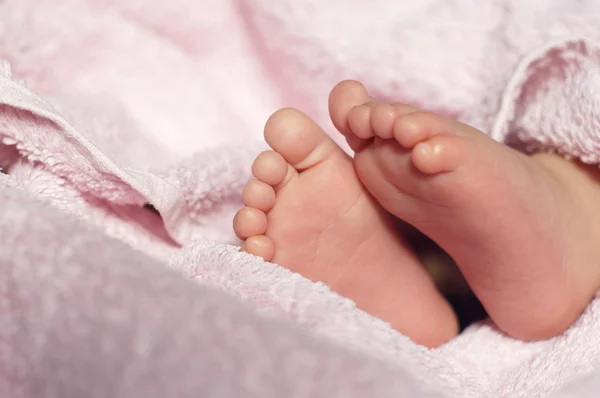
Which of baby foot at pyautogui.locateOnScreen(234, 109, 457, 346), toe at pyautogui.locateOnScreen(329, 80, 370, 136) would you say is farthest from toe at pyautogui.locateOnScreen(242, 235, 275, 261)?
toe at pyautogui.locateOnScreen(329, 80, 370, 136)

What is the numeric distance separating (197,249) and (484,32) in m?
0.43

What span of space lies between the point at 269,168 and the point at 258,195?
2cm

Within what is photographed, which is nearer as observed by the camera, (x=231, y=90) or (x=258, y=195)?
(x=258, y=195)

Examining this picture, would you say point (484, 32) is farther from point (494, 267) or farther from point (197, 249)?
point (197, 249)

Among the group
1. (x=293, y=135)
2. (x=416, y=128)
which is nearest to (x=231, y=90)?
(x=293, y=135)

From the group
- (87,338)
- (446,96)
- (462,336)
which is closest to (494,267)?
(462,336)

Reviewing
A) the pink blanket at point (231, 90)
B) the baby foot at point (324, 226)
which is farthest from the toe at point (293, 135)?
the pink blanket at point (231, 90)

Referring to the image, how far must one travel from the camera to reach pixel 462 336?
626 mm

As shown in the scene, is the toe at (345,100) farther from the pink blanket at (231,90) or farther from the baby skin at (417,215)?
the pink blanket at (231,90)

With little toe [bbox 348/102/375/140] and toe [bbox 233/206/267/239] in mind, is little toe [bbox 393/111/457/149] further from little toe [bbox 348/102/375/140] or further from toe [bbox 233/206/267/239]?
toe [bbox 233/206/267/239]

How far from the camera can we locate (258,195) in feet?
1.75

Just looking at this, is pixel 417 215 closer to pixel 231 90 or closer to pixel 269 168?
pixel 269 168

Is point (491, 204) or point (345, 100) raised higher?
point (345, 100)

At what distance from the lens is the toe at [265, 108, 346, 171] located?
1.77 ft
